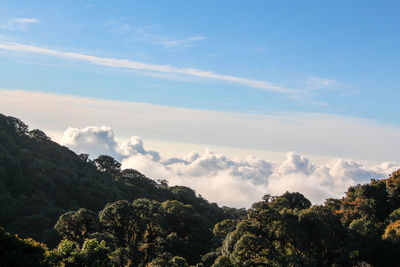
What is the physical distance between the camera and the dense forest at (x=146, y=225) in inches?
1406

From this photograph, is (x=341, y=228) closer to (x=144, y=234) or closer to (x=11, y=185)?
(x=144, y=234)

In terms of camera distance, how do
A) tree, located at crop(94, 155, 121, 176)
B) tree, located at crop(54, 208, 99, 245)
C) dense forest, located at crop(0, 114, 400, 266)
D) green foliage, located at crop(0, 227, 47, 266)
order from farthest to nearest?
tree, located at crop(94, 155, 121, 176)
tree, located at crop(54, 208, 99, 245)
dense forest, located at crop(0, 114, 400, 266)
green foliage, located at crop(0, 227, 47, 266)

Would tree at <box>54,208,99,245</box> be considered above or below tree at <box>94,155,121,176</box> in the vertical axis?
below

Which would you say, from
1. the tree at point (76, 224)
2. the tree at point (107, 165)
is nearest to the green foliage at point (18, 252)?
the tree at point (76, 224)

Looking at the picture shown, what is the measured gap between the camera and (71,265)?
24.3 metres

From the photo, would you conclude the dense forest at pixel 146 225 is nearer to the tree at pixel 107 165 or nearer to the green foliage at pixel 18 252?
the green foliage at pixel 18 252

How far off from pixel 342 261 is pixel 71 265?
31.7 m

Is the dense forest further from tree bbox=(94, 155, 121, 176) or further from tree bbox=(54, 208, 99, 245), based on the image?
tree bbox=(94, 155, 121, 176)

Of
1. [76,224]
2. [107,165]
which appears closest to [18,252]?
[76,224]

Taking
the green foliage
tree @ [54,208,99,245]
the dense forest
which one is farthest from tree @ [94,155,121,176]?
the green foliage

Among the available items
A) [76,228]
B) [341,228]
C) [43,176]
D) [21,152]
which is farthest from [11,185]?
[341,228]

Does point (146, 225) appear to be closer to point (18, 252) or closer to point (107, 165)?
point (18, 252)

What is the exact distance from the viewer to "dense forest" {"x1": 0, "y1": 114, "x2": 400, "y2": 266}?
35719 mm

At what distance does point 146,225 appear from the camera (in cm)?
4256
